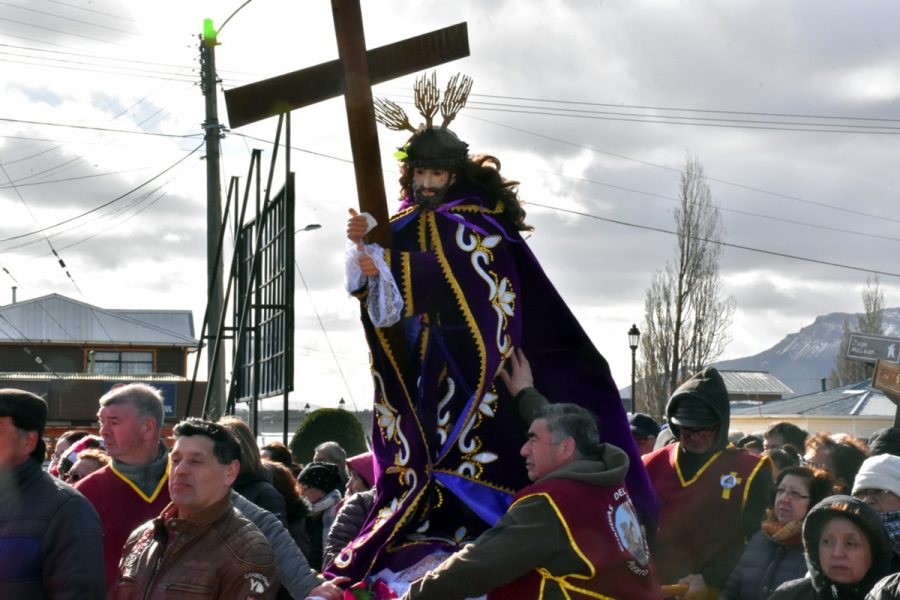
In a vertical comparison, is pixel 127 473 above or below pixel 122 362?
below

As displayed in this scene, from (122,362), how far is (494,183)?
154ft

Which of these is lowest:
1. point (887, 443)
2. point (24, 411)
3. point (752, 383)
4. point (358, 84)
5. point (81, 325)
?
point (887, 443)

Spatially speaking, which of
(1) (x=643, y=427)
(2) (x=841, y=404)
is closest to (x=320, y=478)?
(1) (x=643, y=427)

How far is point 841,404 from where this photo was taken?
3366 cm

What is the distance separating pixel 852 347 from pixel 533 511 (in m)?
11.3

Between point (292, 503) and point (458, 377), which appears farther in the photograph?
point (292, 503)

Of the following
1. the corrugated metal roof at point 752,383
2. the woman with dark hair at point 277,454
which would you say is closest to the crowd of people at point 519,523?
the woman with dark hair at point 277,454

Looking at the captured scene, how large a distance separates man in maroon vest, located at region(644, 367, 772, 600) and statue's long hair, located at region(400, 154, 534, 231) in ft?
6.27

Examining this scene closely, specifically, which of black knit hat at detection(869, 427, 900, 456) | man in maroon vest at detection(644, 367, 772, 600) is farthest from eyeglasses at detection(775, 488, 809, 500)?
black knit hat at detection(869, 427, 900, 456)

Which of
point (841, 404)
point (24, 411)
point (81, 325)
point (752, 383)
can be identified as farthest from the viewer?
point (752, 383)

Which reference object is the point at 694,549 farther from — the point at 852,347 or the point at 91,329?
the point at 91,329

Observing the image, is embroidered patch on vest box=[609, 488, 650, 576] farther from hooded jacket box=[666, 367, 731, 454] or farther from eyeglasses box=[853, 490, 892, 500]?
hooded jacket box=[666, 367, 731, 454]

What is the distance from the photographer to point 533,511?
4.23m

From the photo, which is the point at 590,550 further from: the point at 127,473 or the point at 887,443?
the point at 887,443
